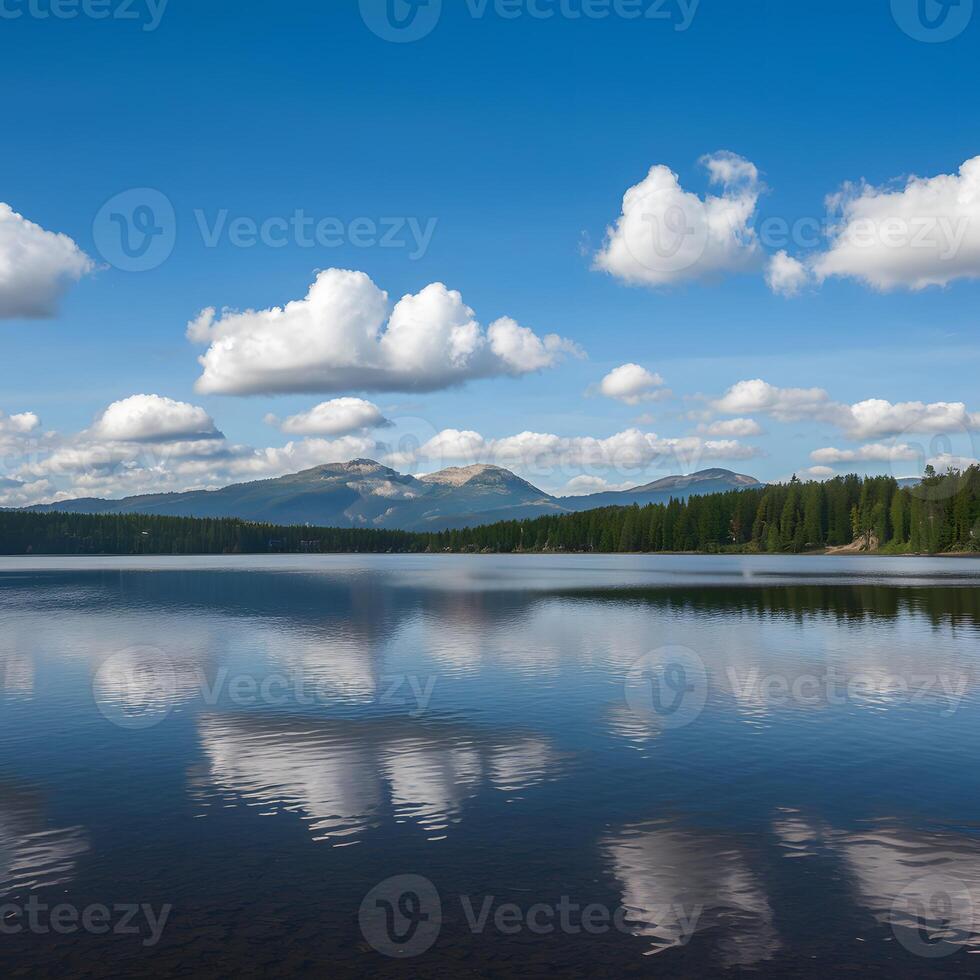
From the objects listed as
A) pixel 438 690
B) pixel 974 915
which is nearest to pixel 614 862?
pixel 974 915

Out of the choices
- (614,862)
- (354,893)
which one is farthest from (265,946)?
(614,862)

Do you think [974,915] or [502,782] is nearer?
[974,915]

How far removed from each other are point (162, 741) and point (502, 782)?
578 inches

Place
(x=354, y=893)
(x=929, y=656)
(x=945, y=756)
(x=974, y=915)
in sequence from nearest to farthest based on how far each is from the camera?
(x=974, y=915) → (x=354, y=893) → (x=945, y=756) → (x=929, y=656)

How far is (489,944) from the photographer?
1688cm

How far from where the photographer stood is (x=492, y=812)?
24.2 metres

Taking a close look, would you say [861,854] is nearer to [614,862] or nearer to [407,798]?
[614,862]

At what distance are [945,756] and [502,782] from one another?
53.9 feet

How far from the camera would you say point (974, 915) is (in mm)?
17641

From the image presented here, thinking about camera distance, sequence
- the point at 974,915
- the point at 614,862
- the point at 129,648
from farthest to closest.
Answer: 1. the point at 129,648
2. the point at 614,862
3. the point at 974,915

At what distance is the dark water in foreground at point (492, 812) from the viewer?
16797 millimetres

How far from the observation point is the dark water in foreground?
16797 mm

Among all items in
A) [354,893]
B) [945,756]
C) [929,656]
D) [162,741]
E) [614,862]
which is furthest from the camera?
[929,656]

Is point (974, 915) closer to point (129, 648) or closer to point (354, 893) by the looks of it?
point (354, 893)
